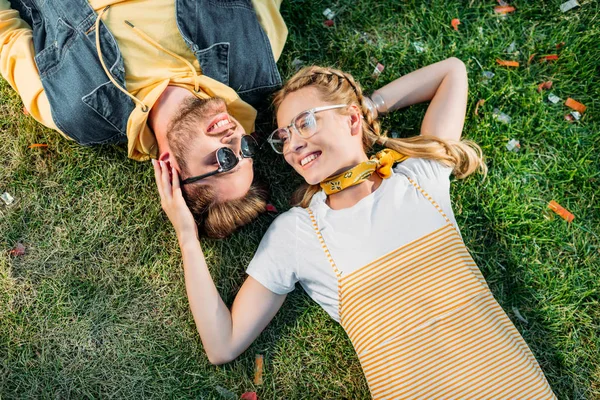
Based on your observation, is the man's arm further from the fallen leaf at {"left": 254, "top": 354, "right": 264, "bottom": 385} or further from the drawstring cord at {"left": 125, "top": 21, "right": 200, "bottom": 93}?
the fallen leaf at {"left": 254, "top": 354, "right": 264, "bottom": 385}

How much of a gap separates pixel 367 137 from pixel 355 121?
243 millimetres

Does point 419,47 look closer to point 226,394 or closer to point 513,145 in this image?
point 513,145

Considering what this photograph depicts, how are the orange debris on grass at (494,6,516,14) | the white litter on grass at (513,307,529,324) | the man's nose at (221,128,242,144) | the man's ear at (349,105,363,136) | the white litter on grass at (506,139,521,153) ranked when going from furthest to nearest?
the orange debris on grass at (494,6,516,14) → the white litter on grass at (506,139,521,153) → the white litter on grass at (513,307,529,324) → the man's ear at (349,105,363,136) → the man's nose at (221,128,242,144)

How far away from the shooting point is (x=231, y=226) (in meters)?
3.79

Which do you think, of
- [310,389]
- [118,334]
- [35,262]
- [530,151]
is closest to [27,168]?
[35,262]

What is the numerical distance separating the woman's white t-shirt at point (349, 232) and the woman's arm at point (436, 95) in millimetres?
390

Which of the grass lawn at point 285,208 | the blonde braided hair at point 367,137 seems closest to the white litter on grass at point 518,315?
the grass lawn at point 285,208

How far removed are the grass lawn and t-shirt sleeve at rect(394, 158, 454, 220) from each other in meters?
0.57

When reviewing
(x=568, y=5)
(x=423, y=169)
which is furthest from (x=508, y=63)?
(x=423, y=169)

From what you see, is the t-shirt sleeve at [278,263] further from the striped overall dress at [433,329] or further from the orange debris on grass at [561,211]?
the orange debris on grass at [561,211]

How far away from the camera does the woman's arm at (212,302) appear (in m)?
3.59

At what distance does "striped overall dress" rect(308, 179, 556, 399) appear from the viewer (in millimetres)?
3207

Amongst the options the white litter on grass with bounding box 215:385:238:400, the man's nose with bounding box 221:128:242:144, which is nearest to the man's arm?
the man's nose with bounding box 221:128:242:144

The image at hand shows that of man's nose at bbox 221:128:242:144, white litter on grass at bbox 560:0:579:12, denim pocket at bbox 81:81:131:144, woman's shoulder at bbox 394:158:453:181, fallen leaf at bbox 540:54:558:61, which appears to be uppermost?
denim pocket at bbox 81:81:131:144
